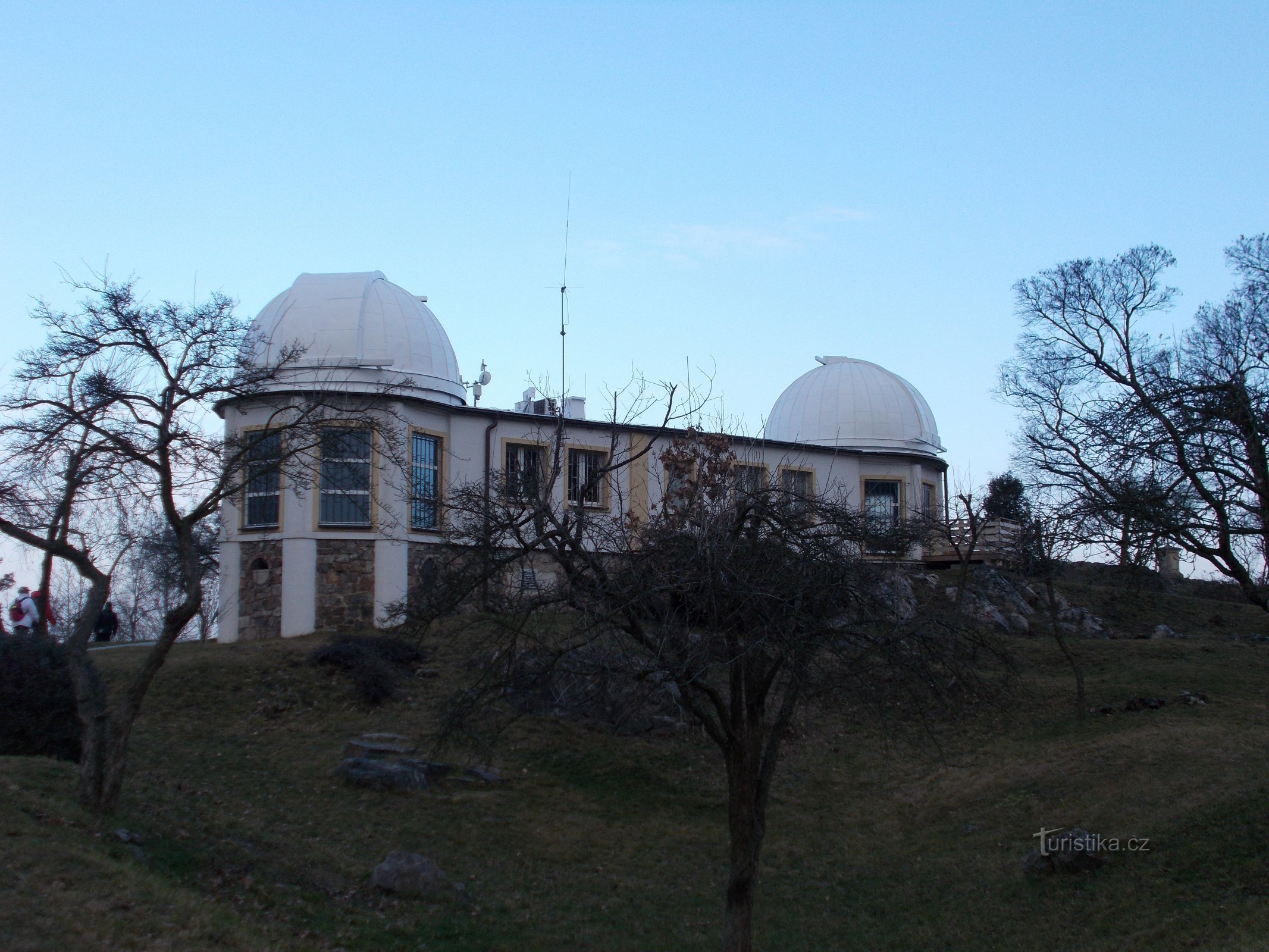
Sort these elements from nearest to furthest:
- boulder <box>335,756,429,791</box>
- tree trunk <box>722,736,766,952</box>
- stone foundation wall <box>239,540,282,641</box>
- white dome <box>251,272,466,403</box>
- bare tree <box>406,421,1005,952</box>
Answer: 1. bare tree <box>406,421,1005,952</box>
2. tree trunk <box>722,736,766,952</box>
3. boulder <box>335,756,429,791</box>
4. stone foundation wall <box>239,540,282,641</box>
5. white dome <box>251,272,466,403</box>

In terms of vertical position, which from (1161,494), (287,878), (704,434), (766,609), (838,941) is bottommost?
(838,941)

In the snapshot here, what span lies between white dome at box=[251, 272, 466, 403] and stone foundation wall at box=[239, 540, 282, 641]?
152 inches

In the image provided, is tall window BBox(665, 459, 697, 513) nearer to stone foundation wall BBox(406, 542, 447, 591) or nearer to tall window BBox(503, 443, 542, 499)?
tall window BBox(503, 443, 542, 499)

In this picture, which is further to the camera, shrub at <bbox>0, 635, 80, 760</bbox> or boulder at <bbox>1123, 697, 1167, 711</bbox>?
boulder at <bbox>1123, 697, 1167, 711</bbox>

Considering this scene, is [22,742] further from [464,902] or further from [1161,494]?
[1161,494]

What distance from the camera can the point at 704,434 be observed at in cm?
1862


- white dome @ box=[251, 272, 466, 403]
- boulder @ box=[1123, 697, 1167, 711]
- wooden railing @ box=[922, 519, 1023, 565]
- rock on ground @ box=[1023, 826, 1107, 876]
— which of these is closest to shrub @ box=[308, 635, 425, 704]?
white dome @ box=[251, 272, 466, 403]

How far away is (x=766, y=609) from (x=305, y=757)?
32.7ft

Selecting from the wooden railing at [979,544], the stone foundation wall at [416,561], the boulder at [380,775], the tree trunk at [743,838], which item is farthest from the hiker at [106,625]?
the tree trunk at [743,838]

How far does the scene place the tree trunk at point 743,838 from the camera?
1021 cm

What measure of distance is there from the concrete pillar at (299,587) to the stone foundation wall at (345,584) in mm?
120

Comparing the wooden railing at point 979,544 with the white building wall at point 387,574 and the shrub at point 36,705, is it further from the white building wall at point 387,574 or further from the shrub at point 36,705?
the shrub at point 36,705

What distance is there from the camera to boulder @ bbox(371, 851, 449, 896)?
1199 centimetres

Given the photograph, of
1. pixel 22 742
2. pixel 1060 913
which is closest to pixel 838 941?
pixel 1060 913
